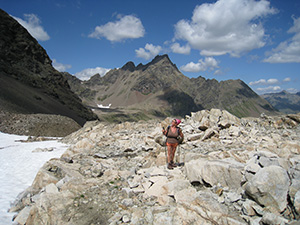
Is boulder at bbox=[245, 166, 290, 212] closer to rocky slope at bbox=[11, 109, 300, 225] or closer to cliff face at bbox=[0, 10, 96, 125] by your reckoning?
rocky slope at bbox=[11, 109, 300, 225]

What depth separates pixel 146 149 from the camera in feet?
50.2

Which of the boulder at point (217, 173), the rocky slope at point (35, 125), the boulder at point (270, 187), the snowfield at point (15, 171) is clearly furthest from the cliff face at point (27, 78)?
the boulder at point (270, 187)

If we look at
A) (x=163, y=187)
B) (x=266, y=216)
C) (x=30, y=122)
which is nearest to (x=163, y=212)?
(x=163, y=187)

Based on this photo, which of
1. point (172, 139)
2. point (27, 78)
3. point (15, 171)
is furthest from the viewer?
point (27, 78)

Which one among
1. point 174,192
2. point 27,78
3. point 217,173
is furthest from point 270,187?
point 27,78

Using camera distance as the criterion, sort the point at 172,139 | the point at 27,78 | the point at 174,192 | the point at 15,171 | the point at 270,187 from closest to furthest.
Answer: the point at 270,187
the point at 174,192
the point at 172,139
the point at 15,171
the point at 27,78

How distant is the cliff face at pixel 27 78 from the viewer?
6339 centimetres

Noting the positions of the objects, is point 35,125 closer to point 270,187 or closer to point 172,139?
point 172,139

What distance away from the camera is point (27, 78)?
85.1 meters

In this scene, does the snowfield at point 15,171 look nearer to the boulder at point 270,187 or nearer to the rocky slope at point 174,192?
the rocky slope at point 174,192

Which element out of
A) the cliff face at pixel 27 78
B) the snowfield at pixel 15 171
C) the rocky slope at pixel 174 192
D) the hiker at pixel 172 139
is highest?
the cliff face at pixel 27 78

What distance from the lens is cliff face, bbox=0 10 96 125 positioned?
63388 mm

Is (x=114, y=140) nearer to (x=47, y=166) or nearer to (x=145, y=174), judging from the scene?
(x=47, y=166)

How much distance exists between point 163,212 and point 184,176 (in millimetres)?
2692
